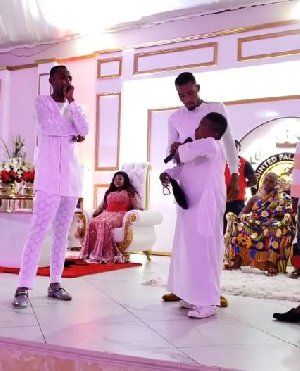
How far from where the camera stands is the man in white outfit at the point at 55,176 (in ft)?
10.3

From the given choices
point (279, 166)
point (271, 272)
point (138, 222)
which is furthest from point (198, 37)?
point (271, 272)

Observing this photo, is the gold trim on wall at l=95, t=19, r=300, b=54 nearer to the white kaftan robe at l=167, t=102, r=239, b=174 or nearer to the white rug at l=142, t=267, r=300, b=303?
the white rug at l=142, t=267, r=300, b=303

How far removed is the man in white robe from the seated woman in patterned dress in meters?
2.13

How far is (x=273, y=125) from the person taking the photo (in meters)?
6.30

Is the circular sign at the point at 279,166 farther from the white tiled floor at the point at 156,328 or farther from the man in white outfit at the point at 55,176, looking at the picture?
the man in white outfit at the point at 55,176

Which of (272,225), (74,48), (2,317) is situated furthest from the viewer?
(74,48)

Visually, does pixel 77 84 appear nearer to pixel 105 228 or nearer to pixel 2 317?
pixel 105 228

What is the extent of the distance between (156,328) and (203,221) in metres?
0.65

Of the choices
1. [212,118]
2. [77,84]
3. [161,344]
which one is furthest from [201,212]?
[77,84]

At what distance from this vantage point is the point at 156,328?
2572mm

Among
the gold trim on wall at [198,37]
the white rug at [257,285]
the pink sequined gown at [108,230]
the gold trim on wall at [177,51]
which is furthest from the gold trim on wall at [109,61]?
the white rug at [257,285]

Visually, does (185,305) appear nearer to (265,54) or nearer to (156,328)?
(156,328)

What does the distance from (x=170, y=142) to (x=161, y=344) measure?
1.48 meters

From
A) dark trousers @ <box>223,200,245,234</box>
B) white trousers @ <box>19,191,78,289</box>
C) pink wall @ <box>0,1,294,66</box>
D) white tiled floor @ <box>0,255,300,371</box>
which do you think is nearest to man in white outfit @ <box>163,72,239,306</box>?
white tiled floor @ <box>0,255,300,371</box>
